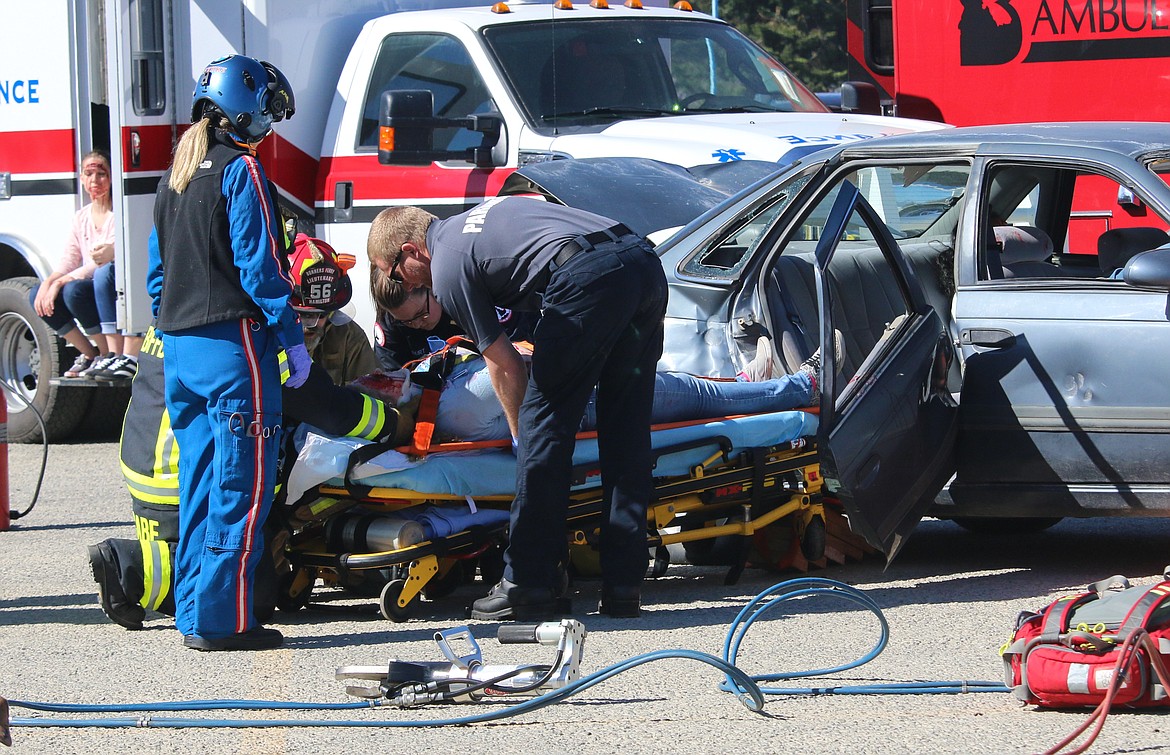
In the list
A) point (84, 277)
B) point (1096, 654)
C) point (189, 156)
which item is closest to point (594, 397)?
point (189, 156)

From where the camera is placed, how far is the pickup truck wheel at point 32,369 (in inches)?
428

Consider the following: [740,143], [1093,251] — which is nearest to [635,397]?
[740,143]

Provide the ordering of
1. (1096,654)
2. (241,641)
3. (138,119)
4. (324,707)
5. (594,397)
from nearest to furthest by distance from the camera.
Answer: (1096,654)
(324,707)
(241,641)
(594,397)
(138,119)

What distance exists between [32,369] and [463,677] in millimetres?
7565

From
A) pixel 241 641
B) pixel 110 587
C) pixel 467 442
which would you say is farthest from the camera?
pixel 467 442

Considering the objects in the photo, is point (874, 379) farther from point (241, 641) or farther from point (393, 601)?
point (241, 641)

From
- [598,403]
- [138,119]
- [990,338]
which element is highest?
[138,119]

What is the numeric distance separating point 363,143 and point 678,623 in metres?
4.66

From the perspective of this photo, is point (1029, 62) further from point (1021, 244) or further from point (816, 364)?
point (816, 364)

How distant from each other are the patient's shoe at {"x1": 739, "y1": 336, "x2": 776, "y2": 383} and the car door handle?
2.40ft

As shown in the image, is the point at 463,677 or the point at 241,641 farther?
the point at 241,641

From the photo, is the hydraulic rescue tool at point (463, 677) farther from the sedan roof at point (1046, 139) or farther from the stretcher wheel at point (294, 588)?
the sedan roof at point (1046, 139)

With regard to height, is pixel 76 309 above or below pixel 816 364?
below

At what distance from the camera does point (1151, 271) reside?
225 inches
